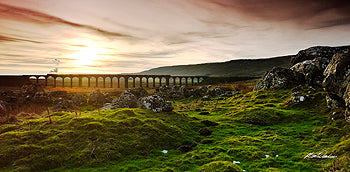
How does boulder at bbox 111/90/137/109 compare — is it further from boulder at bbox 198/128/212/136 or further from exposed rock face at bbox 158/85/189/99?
exposed rock face at bbox 158/85/189/99

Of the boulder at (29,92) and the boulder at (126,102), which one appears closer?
the boulder at (126,102)

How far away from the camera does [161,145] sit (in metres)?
17.7

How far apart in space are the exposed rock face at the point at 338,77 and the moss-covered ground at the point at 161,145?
2021 mm

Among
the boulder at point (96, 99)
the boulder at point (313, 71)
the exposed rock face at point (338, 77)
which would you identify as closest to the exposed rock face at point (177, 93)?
the boulder at point (96, 99)

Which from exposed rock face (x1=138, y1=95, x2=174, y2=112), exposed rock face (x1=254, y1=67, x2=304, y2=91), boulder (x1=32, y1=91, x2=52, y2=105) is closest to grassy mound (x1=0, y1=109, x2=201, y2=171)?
exposed rock face (x1=138, y1=95, x2=174, y2=112)

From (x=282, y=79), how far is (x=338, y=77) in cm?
1750

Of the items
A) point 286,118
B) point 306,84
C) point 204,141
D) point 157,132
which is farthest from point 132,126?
point 306,84

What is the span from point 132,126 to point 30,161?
8.47 m

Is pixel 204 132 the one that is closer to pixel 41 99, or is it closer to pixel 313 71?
pixel 313 71

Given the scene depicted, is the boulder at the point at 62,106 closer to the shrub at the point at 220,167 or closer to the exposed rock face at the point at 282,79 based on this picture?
the shrub at the point at 220,167

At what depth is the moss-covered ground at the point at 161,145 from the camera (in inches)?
525

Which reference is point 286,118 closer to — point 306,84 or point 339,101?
point 339,101

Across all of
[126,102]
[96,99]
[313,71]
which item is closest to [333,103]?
[313,71]

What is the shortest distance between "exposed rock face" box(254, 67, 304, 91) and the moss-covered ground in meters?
16.5
